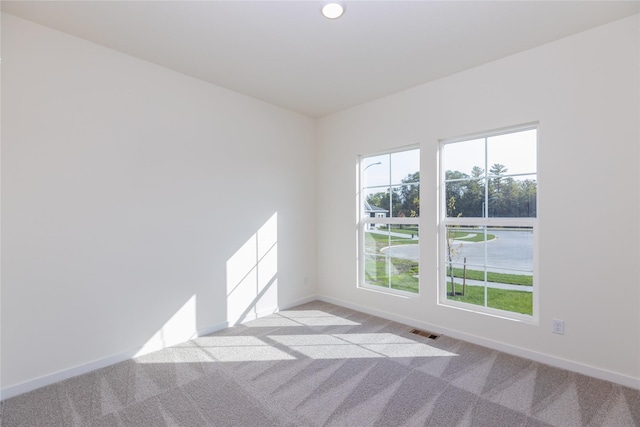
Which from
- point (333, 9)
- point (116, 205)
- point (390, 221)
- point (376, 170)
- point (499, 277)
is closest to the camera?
point (333, 9)

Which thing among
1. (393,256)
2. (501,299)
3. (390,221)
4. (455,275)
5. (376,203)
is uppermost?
(376,203)

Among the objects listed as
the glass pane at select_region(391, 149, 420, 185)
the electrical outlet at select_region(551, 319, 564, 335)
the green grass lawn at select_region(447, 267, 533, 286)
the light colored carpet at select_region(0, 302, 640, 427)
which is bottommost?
the light colored carpet at select_region(0, 302, 640, 427)

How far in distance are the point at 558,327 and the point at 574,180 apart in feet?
3.98

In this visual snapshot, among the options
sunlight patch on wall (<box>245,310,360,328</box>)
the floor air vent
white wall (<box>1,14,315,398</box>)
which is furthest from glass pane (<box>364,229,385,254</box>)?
white wall (<box>1,14,315,398</box>)

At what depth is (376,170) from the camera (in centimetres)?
389

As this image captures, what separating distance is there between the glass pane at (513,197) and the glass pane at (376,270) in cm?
138

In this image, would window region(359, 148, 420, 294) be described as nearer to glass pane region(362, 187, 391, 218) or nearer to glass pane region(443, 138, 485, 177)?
glass pane region(362, 187, 391, 218)

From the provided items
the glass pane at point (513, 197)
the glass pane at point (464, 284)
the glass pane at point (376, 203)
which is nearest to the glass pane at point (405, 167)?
the glass pane at point (376, 203)

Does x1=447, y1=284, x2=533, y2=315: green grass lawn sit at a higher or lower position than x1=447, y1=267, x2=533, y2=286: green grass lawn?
lower

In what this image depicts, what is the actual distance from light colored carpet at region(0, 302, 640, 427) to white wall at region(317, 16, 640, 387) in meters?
0.25

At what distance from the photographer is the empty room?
83.0 inches

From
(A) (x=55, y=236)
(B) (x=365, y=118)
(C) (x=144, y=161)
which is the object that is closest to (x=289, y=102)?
(B) (x=365, y=118)

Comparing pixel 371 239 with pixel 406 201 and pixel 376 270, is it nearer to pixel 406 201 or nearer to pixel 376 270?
pixel 376 270

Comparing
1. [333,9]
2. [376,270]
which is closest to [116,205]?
[333,9]
